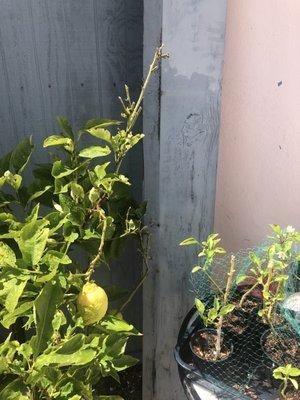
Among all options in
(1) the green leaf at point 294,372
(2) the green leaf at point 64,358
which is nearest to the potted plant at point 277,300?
(1) the green leaf at point 294,372

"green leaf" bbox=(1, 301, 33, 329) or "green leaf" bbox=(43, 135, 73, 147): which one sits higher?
"green leaf" bbox=(43, 135, 73, 147)

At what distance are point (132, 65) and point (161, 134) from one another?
0.36 metres

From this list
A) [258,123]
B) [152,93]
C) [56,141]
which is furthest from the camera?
[258,123]

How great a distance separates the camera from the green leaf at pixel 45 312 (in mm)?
911

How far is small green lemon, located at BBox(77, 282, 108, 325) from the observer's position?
1058 millimetres

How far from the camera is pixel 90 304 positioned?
1.06m

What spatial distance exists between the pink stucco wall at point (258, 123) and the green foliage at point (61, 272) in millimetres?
321

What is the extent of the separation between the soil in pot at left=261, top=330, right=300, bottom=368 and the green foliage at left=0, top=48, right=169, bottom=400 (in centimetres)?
33

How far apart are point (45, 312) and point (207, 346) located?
1.53ft

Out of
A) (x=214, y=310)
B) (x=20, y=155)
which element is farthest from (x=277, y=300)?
(x=20, y=155)

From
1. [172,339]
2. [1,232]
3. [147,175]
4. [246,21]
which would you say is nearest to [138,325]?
[172,339]

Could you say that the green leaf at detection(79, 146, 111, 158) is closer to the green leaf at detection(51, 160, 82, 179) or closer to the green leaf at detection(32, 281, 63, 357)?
the green leaf at detection(51, 160, 82, 179)

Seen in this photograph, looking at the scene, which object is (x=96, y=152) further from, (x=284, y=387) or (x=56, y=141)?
(x=284, y=387)

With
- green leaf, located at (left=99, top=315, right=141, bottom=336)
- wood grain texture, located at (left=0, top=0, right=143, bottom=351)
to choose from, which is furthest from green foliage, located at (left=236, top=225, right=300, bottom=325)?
wood grain texture, located at (left=0, top=0, right=143, bottom=351)
